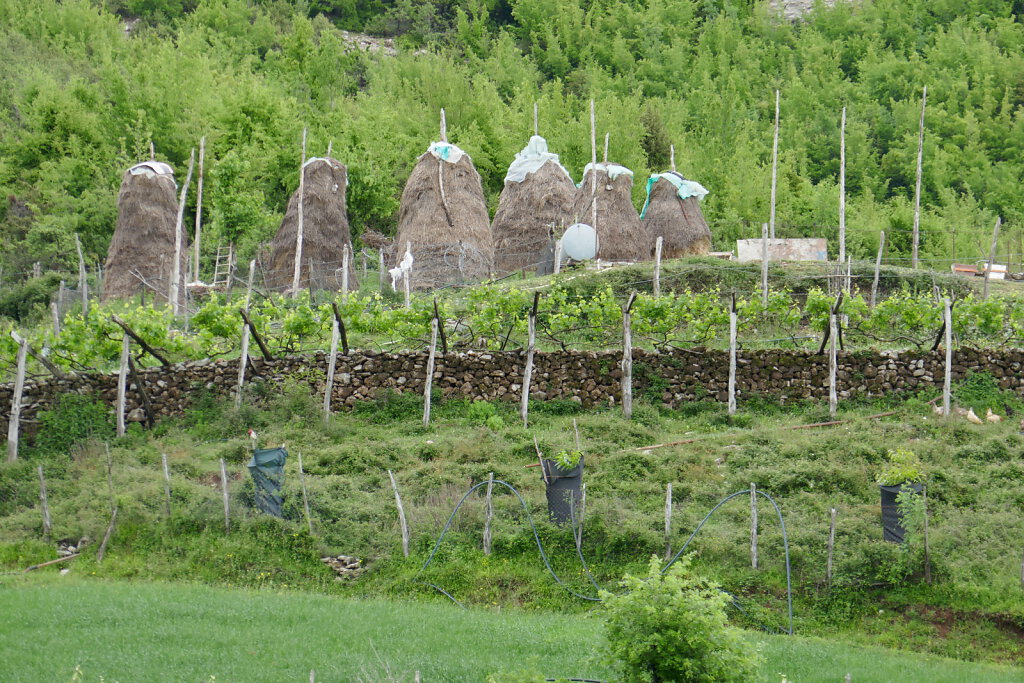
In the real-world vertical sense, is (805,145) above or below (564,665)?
above

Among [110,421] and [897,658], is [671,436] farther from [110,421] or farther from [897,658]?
[110,421]

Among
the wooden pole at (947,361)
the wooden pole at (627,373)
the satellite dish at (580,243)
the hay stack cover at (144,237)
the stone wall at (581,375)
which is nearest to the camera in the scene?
the wooden pole at (947,361)

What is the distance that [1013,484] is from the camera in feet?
52.1

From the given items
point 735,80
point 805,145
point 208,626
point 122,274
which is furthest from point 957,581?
point 735,80

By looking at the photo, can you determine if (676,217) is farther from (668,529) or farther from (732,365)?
(668,529)

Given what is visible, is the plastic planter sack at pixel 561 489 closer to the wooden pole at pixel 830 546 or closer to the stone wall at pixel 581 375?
the wooden pole at pixel 830 546

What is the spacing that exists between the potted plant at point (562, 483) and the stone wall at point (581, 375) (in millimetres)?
5925

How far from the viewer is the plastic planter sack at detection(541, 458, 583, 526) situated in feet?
49.5

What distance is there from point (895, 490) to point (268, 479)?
7.91m

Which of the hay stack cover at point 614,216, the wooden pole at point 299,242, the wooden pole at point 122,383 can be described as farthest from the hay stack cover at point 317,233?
the wooden pole at point 122,383

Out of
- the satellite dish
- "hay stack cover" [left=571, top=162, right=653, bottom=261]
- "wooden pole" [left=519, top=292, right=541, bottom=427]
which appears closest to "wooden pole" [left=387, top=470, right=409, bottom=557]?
"wooden pole" [left=519, top=292, right=541, bottom=427]

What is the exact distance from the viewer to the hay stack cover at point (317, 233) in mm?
31953

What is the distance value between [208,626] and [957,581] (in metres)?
8.08

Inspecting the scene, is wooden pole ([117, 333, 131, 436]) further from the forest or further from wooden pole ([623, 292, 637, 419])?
the forest
